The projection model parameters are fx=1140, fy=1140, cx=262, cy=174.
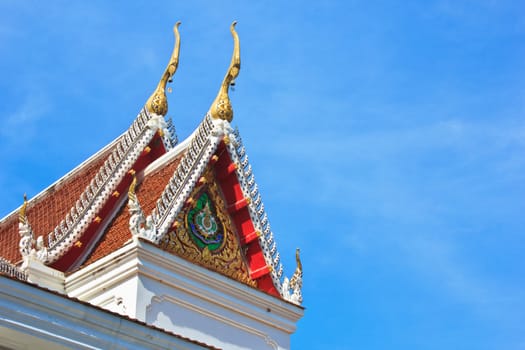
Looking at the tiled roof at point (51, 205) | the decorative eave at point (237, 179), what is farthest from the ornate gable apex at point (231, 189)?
the tiled roof at point (51, 205)

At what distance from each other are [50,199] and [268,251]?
13.0 ft

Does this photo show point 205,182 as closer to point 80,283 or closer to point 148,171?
point 148,171

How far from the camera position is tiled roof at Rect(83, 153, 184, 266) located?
15.7 meters

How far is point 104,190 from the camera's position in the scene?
16281 mm

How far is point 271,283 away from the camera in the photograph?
16.2 meters

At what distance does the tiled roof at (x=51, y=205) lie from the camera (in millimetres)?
16953

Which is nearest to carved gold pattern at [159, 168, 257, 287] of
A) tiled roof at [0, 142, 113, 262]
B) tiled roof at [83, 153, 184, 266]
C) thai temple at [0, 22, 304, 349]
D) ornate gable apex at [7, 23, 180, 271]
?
thai temple at [0, 22, 304, 349]

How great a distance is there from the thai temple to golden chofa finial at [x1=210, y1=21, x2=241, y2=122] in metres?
0.02

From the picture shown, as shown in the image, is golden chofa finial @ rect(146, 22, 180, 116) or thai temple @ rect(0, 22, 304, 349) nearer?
thai temple @ rect(0, 22, 304, 349)

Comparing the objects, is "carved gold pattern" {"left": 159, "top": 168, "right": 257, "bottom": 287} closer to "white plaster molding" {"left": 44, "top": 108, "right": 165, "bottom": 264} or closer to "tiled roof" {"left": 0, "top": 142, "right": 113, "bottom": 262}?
"white plaster molding" {"left": 44, "top": 108, "right": 165, "bottom": 264}

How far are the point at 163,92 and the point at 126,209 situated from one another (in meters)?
2.25

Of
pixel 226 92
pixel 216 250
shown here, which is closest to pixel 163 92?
pixel 226 92

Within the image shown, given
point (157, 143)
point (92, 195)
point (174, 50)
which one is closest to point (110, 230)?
point (92, 195)

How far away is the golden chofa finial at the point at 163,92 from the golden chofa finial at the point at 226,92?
95 cm
